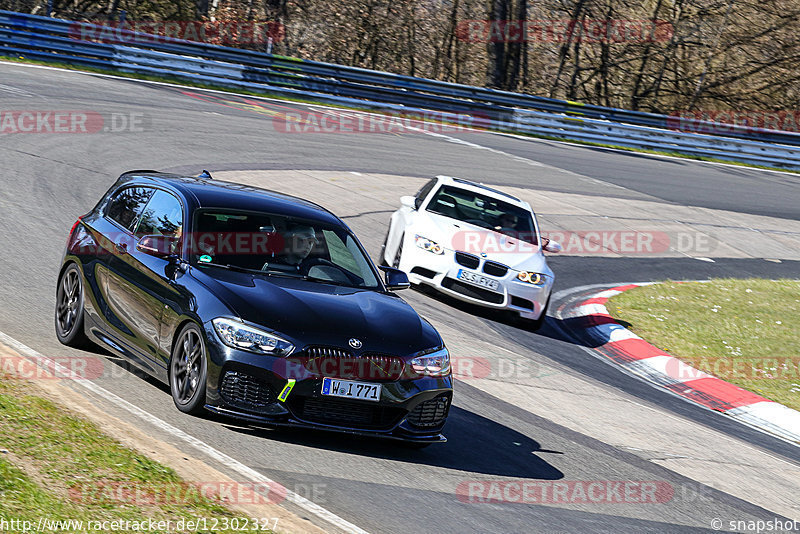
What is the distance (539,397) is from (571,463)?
72.9 inches

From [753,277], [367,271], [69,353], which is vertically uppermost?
[367,271]

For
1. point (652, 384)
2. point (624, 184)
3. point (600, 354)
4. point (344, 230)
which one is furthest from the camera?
point (624, 184)

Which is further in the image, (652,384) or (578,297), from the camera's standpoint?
(578,297)

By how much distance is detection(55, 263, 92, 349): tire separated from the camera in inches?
307

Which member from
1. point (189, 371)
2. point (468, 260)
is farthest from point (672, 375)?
point (189, 371)

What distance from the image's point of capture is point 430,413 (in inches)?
263

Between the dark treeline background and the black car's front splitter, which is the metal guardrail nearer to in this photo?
the dark treeline background

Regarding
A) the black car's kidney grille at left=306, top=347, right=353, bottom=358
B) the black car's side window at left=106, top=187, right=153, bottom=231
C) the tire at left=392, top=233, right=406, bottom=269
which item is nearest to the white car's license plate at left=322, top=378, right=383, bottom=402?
the black car's kidney grille at left=306, top=347, right=353, bottom=358

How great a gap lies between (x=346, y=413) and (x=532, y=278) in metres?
6.28

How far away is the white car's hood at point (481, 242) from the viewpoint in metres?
12.4

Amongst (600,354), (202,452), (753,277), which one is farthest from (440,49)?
A: (202,452)

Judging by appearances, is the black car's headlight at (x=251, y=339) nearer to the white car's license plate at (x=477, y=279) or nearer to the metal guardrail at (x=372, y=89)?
the white car's license plate at (x=477, y=279)

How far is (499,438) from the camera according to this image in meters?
7.50

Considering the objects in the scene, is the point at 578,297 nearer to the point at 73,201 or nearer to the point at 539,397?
the point at 539,397
